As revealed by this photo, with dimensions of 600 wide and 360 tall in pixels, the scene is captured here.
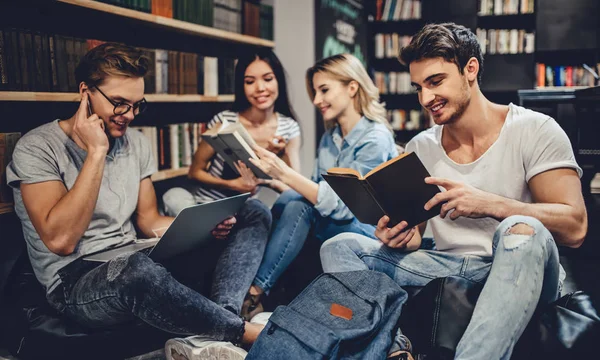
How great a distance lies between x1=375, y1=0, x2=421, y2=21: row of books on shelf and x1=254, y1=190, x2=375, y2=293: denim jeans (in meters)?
3.52

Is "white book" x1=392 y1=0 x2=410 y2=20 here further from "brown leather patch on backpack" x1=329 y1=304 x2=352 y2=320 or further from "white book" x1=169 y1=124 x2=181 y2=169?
"brown leather patch on backpack" x1=329 y1=304 x2=352 y2=320

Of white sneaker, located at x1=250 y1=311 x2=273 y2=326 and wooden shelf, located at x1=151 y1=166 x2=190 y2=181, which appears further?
wooden shelf, located at x1=151 y1=166 x2=190 y2=181

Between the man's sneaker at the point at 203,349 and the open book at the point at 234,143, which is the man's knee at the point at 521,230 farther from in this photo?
the open book at the point at 234,143

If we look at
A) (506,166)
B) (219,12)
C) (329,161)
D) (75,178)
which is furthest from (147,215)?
(219,12)

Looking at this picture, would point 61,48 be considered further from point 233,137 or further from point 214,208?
point 214,208

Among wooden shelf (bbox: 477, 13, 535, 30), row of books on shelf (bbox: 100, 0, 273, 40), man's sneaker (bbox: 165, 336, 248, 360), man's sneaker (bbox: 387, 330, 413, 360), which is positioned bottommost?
man's sneaker (bbox: 165, 336, 248, 360)

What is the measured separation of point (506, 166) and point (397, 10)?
3.93m

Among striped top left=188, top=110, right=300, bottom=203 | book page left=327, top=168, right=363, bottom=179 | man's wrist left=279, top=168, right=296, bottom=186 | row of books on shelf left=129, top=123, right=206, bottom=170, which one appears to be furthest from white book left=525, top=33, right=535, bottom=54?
book page left=327, top=168, right=363, bottom=179

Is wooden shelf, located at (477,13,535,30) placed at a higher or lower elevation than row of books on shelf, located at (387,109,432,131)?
higher

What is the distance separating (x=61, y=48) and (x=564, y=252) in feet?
7.36

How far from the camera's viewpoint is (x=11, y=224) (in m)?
2.10

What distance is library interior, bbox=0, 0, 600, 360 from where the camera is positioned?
1.41 metres

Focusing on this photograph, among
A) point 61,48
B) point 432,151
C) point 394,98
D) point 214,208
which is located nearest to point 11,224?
point 61,48

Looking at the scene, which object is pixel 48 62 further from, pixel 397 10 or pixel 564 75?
pixel 564 75
